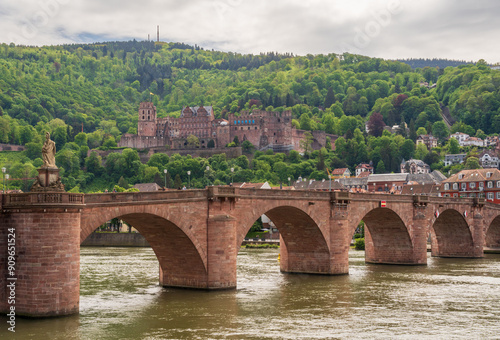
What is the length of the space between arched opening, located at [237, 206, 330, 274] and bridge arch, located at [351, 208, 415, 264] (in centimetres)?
1087

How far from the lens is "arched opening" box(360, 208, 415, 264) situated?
65500 mm

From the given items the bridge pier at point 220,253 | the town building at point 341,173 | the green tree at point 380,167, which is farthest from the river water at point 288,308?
the green tree at point 380,167

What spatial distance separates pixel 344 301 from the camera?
43125 mm

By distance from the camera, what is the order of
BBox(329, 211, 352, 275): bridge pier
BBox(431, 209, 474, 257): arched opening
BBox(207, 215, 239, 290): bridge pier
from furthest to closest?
1. BBox(431, 209, 474, 257): arched opening
2. BBox(329, 211, 352, 275): bridge pier
3. BBox(207, 215, 239, 290): bridge pier

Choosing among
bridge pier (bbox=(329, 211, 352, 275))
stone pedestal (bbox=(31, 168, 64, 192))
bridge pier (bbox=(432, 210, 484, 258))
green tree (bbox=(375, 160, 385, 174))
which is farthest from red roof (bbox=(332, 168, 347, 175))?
stone pedestal (bbox=(31, 168, 64, 192))

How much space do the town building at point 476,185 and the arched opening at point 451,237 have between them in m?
32.6

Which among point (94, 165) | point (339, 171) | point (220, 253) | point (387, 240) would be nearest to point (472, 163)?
point (339, 171)

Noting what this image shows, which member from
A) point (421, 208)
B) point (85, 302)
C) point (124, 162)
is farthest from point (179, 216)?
point (124, 162)

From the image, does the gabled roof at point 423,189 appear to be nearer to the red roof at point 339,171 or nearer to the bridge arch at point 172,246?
the red roof at point 339,171

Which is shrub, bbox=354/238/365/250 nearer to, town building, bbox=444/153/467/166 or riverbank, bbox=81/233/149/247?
riverbank, bbox=81/233/149/247

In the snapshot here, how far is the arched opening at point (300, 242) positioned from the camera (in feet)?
178

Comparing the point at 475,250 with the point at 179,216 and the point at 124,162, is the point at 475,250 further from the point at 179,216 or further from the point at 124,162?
the point at 124,162

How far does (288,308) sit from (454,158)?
162801mm

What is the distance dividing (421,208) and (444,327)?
32.7 meters
